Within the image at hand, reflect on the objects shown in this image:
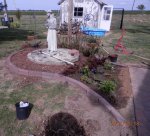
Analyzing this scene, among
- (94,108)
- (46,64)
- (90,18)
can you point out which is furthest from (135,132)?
(90,18)

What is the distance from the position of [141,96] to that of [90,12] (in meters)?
11.8

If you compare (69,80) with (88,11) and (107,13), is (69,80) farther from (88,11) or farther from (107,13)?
(107,13)

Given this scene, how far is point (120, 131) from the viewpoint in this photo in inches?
137

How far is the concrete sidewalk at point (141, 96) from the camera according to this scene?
11.9 ft

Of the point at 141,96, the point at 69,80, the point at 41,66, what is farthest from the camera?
the point at 41,66

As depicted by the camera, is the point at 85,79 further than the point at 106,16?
No

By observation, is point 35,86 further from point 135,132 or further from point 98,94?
point 135,132

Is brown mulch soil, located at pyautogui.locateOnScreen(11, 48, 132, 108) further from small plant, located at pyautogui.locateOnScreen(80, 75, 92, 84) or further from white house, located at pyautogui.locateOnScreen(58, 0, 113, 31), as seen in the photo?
white house, located at pyautogui.locateOnScreen(58, 0, 113, 31)

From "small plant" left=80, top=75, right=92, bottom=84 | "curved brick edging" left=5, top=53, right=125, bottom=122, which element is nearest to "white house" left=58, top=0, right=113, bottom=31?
"curved brick edging" left=5, top=53, right=125, bottom=122

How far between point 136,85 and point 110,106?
1720 mm

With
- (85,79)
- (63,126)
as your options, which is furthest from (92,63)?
(63,126)

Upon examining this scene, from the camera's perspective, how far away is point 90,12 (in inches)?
600

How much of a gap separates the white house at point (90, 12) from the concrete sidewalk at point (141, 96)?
370 inches

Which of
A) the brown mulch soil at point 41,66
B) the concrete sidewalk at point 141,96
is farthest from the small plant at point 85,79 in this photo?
the concrete sidewalk at point 141,96
